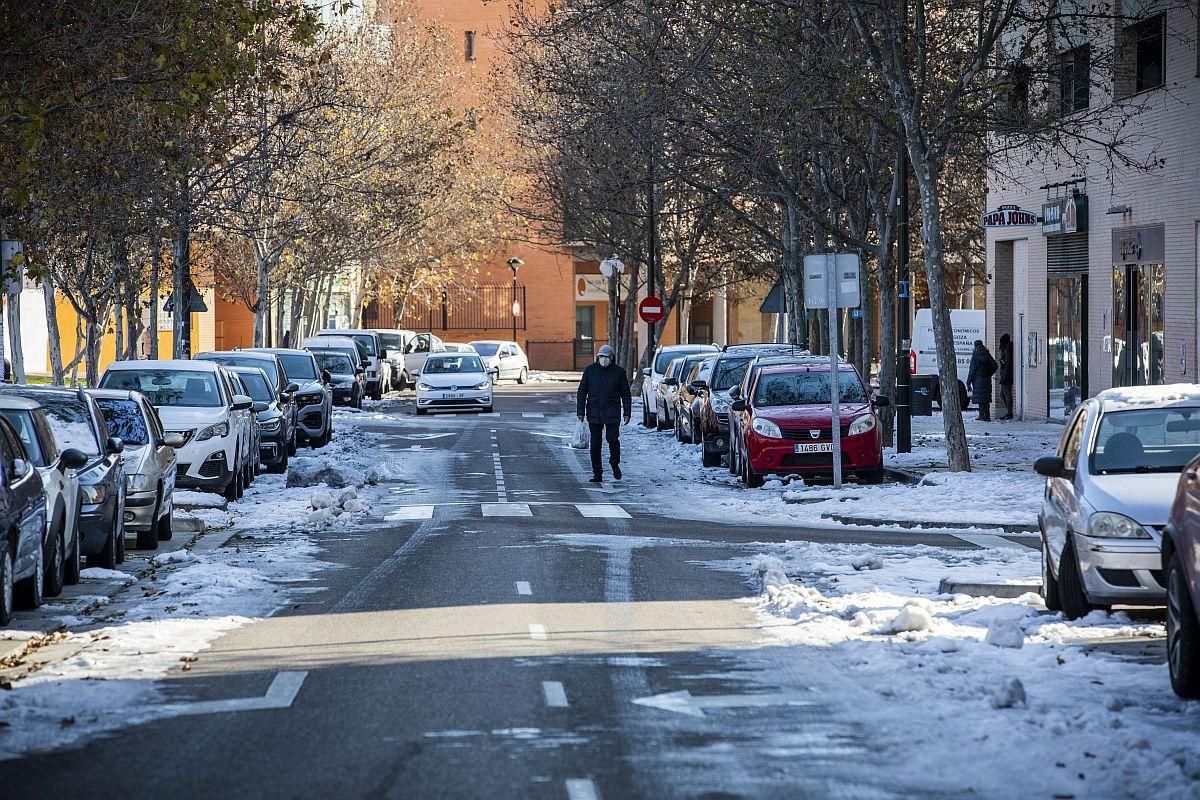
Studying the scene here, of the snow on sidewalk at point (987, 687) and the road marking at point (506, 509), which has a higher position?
the snow on sidewalk at point (987, 687)

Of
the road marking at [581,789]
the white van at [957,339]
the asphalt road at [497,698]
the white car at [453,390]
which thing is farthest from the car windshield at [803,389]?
the white car at [453,390]

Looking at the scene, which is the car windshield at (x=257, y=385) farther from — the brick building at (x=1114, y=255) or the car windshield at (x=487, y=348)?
the car windshield at (x=487, y=348)

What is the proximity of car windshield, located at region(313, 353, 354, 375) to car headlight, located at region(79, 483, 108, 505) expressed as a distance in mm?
31622

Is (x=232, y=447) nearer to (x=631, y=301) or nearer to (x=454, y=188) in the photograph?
(x=631, y=301)

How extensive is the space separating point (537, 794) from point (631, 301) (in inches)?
2043

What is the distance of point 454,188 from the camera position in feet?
221

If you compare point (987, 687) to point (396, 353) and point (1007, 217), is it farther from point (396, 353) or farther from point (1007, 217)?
point (396, 353)

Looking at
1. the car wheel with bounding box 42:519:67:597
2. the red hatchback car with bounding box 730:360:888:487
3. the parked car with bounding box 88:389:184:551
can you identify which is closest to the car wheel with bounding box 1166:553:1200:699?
the car wheel with bounding box 42:519:67:597

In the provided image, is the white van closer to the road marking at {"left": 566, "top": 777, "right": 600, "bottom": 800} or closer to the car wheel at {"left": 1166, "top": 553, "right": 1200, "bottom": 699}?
the car wheel at {"left": 1166, "top": 553, "right": 1200, "bottom": 699}

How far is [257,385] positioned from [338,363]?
697 inches

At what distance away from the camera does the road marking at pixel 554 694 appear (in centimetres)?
862

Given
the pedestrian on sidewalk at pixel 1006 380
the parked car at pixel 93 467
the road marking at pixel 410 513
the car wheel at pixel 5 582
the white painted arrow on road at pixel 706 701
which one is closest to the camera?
the white painted arrow on road at pixel 706 701

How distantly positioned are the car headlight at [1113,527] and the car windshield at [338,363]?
36763mm

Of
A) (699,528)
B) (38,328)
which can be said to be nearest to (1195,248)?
(699,528)
